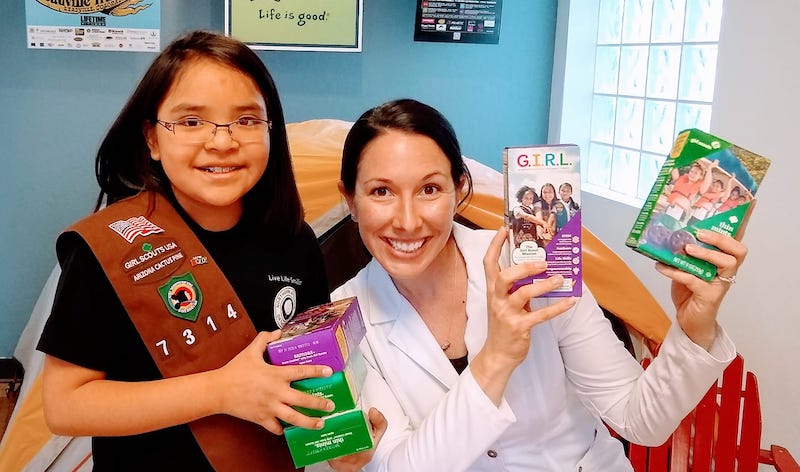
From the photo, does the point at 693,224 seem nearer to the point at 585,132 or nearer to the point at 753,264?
the point at 753,264

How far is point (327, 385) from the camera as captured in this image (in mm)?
873

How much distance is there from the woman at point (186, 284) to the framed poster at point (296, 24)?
187 centimetres

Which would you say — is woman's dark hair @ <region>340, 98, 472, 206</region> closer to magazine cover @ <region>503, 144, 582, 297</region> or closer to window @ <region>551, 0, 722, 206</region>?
magazine cover @ <region>503, 144, 582, 297</region>

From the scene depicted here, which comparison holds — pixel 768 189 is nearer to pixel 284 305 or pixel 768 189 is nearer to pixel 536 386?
pixel 536 386

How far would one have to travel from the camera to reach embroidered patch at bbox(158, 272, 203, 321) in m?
0.94

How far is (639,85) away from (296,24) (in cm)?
140

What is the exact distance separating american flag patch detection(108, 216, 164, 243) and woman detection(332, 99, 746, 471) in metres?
0.32

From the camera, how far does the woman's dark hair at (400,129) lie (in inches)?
43.9

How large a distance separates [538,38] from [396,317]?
2329 mm

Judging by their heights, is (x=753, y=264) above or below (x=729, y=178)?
below

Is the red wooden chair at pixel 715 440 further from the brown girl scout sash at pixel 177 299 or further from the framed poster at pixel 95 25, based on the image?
the framed poster at pixel 95 25

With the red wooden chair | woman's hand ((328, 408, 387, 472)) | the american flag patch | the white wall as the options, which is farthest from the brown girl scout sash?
the white wall

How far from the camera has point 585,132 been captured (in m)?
3.14

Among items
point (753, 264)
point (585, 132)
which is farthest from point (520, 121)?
point (753, 264)
